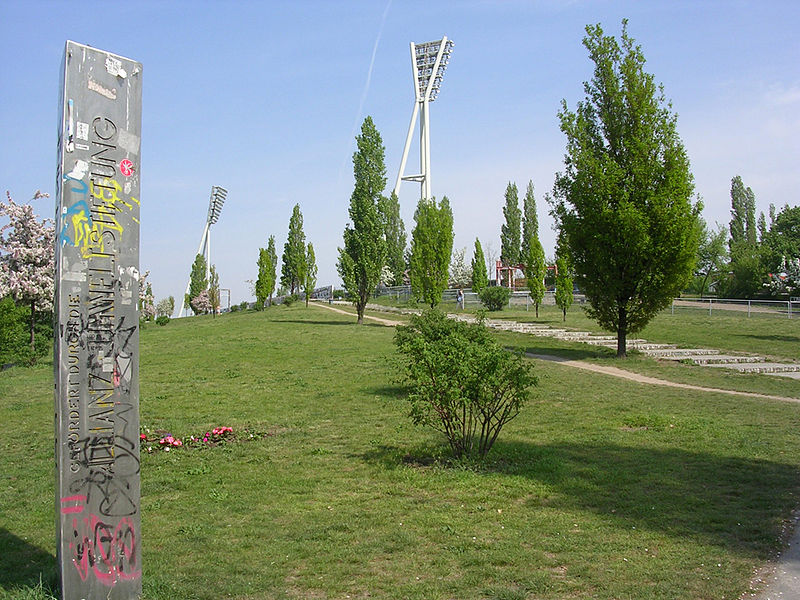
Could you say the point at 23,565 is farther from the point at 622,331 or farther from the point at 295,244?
the point at 295,244

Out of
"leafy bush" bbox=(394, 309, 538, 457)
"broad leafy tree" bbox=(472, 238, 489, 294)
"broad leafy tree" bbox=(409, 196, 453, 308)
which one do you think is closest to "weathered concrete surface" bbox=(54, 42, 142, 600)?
"leafy bush" bbox=(394, 309, 538, 457)

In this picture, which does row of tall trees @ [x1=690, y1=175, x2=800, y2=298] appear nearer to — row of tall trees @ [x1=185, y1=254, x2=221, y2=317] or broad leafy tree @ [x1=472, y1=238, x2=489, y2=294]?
broad leafy tree @ [x1=472, y1=238, x2=489, y2=294]

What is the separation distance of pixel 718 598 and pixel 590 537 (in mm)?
1223

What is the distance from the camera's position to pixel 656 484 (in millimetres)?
6758

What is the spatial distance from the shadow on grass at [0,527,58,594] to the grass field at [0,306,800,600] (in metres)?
0.02

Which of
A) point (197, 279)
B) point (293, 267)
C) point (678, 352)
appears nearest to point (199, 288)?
point (197, 279)

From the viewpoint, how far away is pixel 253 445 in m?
9.17

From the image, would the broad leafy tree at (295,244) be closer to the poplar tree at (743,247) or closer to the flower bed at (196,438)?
the poplar tree at (743,247)

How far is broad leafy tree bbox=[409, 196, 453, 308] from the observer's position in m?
35.3

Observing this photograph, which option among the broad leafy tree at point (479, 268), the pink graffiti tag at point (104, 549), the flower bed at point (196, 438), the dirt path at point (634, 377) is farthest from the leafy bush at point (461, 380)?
the broad leafy tree at point (479, 268)

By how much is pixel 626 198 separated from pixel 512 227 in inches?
1944

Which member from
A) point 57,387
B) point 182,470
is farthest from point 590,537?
point 182,470

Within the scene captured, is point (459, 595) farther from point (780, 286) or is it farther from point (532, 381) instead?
point (780, 286)

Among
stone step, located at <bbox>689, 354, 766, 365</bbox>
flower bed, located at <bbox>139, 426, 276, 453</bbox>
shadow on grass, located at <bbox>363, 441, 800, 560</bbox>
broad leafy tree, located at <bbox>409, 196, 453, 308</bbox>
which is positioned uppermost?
broad leafy tree, located at <bbox>409, 196, 453, 308</bbox>
